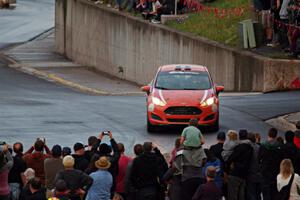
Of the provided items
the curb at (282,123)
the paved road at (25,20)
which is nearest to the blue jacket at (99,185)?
the curb at (282,123)

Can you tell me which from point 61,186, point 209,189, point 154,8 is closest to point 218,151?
point 209,189

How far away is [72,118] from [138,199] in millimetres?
12304

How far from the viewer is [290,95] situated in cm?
3494

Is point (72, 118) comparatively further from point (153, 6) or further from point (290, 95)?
point (153, 6)

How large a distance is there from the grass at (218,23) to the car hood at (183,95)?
12.4 metres

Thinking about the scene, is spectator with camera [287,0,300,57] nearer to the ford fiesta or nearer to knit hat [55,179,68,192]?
the ford fiesta

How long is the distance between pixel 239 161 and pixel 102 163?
2585mm

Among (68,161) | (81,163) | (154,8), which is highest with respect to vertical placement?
(68,161)

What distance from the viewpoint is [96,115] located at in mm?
31109

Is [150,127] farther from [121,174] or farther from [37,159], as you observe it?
Answer: [37,159]

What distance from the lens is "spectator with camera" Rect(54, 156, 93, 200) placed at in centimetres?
1739

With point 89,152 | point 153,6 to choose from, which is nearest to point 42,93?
point 153,6

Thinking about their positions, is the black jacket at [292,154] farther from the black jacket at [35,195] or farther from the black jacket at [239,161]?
the black jacket at [35,195]

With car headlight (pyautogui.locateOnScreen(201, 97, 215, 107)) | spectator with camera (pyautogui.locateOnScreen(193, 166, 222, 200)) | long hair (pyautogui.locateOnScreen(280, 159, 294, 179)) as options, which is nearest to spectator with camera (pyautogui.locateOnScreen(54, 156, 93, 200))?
spectator with camera (pyautogui.locateOnScreen(193, 166, 222, 200))
